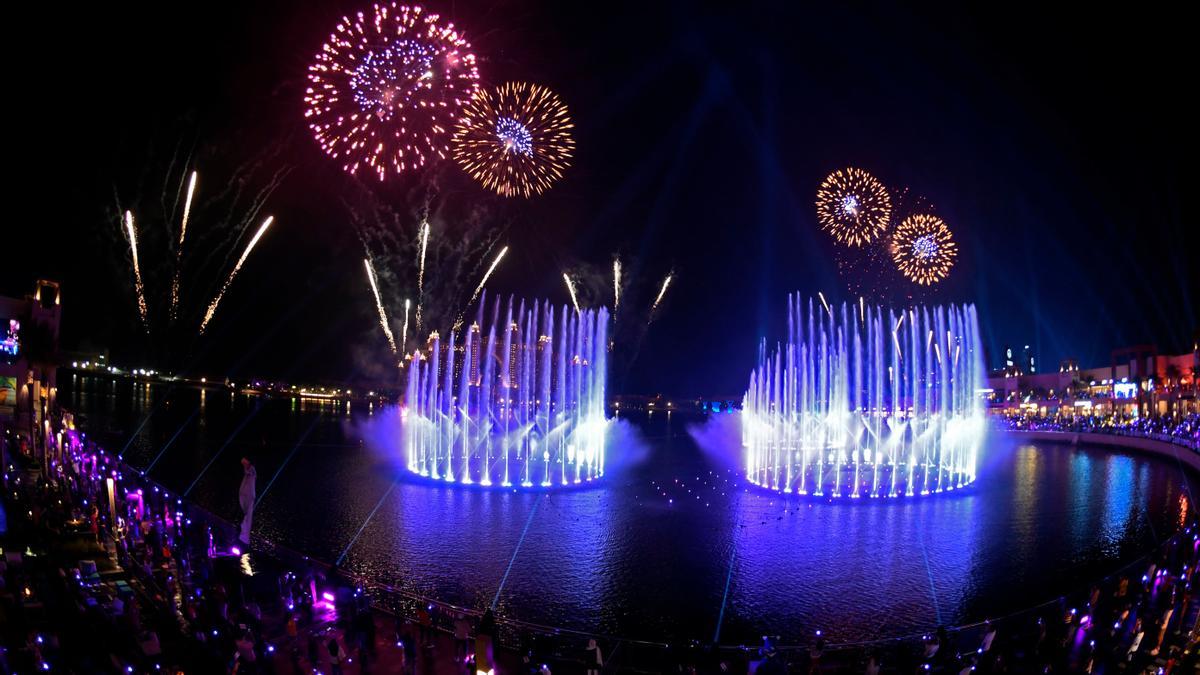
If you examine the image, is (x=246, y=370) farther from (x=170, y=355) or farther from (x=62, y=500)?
(x=62, y=500)

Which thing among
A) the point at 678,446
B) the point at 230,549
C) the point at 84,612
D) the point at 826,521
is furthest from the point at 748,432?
the point at 84,612

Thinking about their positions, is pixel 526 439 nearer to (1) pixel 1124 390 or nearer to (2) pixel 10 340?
(2) pixel 10 340

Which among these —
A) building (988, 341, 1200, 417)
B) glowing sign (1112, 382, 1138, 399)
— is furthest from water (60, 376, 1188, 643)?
glowing sign (1112, 382, 1138, 399)

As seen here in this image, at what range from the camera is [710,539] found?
21906 mm

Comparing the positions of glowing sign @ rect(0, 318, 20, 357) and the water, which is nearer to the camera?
the water

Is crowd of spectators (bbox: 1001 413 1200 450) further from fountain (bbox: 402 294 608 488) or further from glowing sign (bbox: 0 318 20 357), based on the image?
glowing sign (bbox: 0 318 20 357)

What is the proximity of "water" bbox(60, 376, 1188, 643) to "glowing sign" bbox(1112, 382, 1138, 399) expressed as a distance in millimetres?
39640

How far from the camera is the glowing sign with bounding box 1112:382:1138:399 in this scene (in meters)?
72.1

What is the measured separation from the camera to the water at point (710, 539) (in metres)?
15.8

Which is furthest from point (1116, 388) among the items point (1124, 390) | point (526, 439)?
point (526, 439)

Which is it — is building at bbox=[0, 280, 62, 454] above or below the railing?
above

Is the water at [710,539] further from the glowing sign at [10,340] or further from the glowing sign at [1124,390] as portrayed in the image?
the glowing sign at [1124,390]

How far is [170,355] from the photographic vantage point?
100500mm

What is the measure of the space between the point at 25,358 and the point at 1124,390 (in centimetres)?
8585
